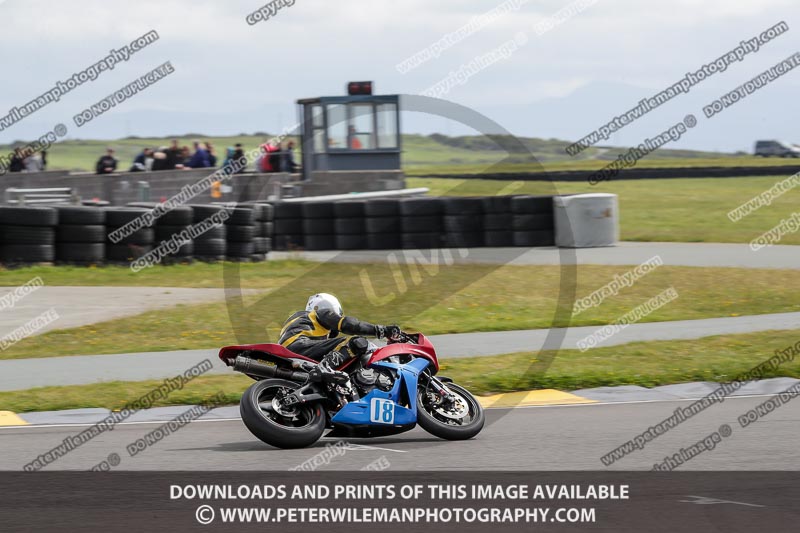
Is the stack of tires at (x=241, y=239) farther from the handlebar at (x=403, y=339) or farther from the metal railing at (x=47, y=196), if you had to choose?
the handlebar at (x=403, y=339)

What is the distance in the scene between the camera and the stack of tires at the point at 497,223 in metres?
21.7

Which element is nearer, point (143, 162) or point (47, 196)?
point (47, 196)

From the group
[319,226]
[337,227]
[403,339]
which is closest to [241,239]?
[319,226]

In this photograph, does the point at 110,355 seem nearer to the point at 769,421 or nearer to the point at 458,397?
the point at 458,397

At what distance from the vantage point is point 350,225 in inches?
858

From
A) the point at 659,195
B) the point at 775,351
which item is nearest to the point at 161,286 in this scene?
the point at 775,351

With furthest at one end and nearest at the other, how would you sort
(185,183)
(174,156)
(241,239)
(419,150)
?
(419,150), (174,156), (185,183), (241,239)

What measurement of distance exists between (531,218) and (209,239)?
6315 millimetres

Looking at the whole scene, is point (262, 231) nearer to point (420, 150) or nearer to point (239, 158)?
point (239, 158)

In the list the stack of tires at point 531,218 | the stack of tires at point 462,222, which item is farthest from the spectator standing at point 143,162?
the stack of tires at point 531,218

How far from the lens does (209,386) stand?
11219 mm

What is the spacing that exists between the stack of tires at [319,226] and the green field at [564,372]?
32.2 feet

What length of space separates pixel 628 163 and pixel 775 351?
37.4 meters

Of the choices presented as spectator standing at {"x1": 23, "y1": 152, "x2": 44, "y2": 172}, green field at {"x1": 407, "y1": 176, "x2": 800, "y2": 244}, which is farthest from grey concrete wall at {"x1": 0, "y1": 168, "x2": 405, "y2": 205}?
green field at {"x1": 407, "y1": 176, "x2": 800, "y2": 244}
